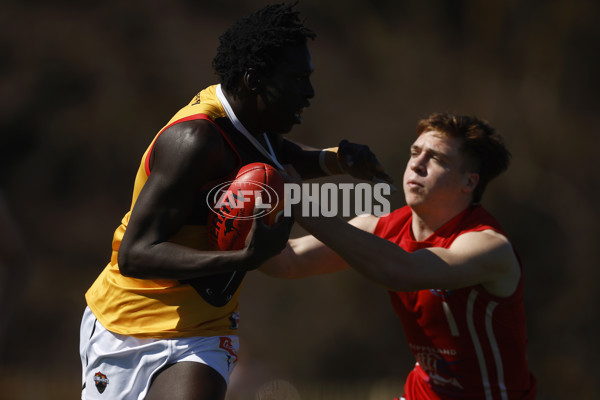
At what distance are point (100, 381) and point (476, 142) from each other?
1.86 metres

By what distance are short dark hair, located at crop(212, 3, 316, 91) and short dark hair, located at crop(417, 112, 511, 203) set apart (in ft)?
3.41

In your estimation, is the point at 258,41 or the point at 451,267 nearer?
the point at 258,41

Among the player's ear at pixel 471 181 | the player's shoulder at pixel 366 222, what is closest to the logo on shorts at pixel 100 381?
the player's shoulder at pixel 366 222

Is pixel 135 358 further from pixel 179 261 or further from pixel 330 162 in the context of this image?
pixel 330 162

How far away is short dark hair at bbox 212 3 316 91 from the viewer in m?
2.50

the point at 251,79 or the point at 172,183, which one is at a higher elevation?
the point at 251,79

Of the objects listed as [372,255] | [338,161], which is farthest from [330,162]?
[372,255]

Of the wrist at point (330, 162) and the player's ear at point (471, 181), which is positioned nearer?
the wrist at point (330, 162)

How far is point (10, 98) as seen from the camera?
877 cm

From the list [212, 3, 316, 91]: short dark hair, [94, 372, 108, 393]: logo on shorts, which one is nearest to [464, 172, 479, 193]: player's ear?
[212, 3, 316, 91]: short dark hair

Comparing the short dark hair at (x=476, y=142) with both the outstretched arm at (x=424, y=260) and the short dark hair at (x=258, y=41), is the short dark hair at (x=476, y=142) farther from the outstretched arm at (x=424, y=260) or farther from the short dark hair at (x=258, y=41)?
the short dark hair at (x=258, y=41)

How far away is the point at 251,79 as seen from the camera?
2516 millimetres

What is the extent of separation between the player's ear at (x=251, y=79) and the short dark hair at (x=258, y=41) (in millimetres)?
14

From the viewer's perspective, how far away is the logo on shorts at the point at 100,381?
258 centimetres
